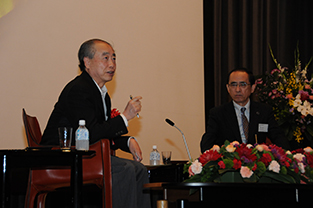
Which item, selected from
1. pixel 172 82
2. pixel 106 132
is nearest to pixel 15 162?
pixel 106 132

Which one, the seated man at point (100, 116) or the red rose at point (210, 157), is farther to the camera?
the seated man at point (100, 116)

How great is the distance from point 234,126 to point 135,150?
152 centimetres

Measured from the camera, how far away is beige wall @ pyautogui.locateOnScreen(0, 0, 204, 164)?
3396 mm

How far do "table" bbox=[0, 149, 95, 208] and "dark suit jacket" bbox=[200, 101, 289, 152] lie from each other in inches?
82.3

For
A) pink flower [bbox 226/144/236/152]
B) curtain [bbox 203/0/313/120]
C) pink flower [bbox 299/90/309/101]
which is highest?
curtain [bbox 203/0/313/120]

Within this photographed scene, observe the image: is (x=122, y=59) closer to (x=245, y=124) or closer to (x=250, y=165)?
(x=245, y=124)

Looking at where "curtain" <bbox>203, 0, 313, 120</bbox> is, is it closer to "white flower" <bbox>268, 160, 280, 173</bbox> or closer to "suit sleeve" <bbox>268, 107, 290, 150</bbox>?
"suit sleeve" <bbox>268, 107, 290, 150</bbox>

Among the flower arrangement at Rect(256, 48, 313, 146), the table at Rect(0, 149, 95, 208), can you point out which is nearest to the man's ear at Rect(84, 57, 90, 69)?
the table at Rect(0, 149, 95, 208)

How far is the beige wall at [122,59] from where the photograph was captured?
340 centimetres

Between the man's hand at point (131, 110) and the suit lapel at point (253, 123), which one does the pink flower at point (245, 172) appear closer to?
the man's hand at point (131, 110)

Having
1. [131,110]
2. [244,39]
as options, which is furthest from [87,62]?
[244,39]

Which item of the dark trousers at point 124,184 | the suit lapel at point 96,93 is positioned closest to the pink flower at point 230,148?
the dark trousers at point 124,184

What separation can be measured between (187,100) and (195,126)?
1.16 ft

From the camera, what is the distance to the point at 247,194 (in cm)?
201
